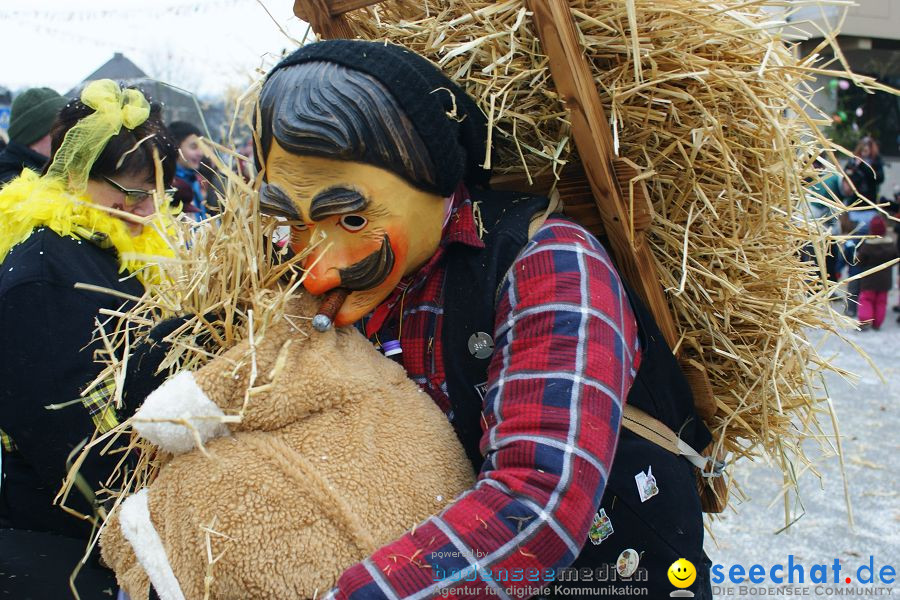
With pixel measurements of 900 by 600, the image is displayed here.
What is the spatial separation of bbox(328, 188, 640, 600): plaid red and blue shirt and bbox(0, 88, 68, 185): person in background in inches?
100

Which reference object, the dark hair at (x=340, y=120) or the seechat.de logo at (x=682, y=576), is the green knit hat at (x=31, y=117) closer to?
the dark hair at (x=340, y=120)

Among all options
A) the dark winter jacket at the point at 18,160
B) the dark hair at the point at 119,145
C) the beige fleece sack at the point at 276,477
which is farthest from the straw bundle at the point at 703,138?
the dark winter jacket at the point at 18,160

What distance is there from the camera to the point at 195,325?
4.82 ft

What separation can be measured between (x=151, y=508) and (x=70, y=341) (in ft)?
3.17

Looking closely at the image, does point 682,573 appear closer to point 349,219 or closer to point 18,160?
point 349,219

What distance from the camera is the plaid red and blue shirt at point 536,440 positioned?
1.21m

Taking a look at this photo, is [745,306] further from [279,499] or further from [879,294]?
[879,294]

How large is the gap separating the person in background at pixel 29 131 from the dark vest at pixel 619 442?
2.36m

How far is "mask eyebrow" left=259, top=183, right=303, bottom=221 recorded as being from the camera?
4.65 ft

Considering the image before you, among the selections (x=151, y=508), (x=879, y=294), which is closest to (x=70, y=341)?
(x=151, y=508)

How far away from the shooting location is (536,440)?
126 cm

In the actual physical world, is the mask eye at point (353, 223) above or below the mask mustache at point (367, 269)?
above

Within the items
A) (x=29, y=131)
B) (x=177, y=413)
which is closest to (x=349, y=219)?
(x=177, y=413)

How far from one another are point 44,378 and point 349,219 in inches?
44.9
